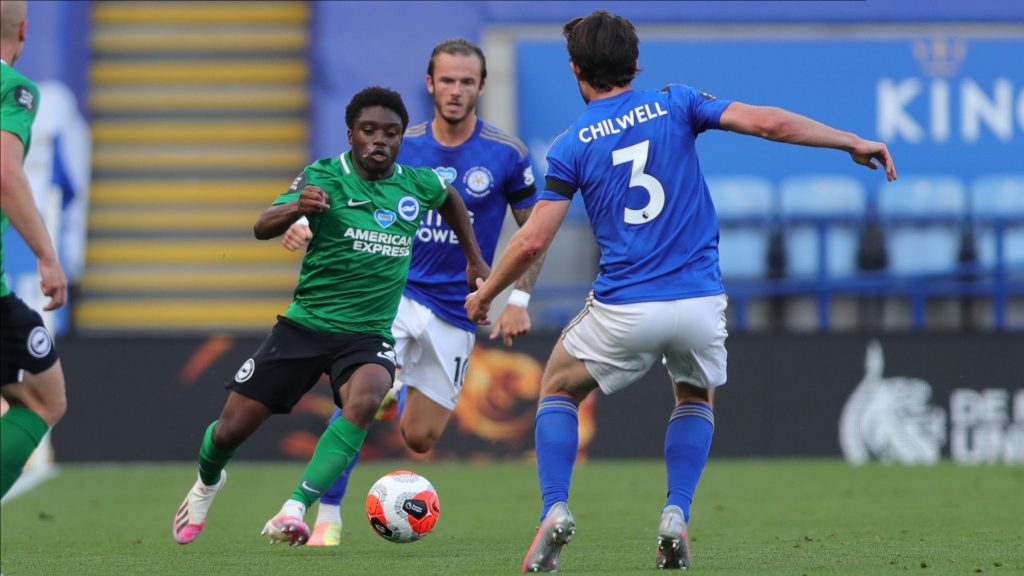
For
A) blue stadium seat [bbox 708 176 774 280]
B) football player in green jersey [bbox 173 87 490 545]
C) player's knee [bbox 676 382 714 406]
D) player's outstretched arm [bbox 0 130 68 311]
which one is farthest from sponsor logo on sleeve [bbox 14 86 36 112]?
blue stadium seat [bbox 708 176 774 280]

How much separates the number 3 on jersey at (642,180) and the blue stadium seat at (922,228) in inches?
385

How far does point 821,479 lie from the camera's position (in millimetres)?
11281

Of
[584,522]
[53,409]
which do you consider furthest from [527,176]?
[53,409]

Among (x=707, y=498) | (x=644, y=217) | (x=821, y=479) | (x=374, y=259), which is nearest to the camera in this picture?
(x=644, y=217)

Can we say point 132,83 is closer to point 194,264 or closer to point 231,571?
point 194,264

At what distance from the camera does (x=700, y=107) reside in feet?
19.1

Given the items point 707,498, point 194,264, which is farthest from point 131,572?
point 194,264

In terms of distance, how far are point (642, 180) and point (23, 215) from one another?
2.13 metres

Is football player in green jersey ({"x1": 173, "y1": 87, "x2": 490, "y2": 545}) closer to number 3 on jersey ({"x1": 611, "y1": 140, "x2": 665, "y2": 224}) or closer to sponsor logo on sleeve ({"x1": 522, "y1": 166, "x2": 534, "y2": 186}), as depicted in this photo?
sponsor logo on sleeve ({"x1": 522, "y1": 166, "x2": 534, "y2": 186})

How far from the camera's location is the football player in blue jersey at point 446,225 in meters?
7.75

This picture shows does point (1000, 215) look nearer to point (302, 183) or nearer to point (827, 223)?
point (827, 223)

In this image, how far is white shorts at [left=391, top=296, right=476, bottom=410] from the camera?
795cm

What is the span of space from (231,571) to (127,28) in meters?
11.6

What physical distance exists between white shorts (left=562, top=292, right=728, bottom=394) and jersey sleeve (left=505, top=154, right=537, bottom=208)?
1.94 metres
